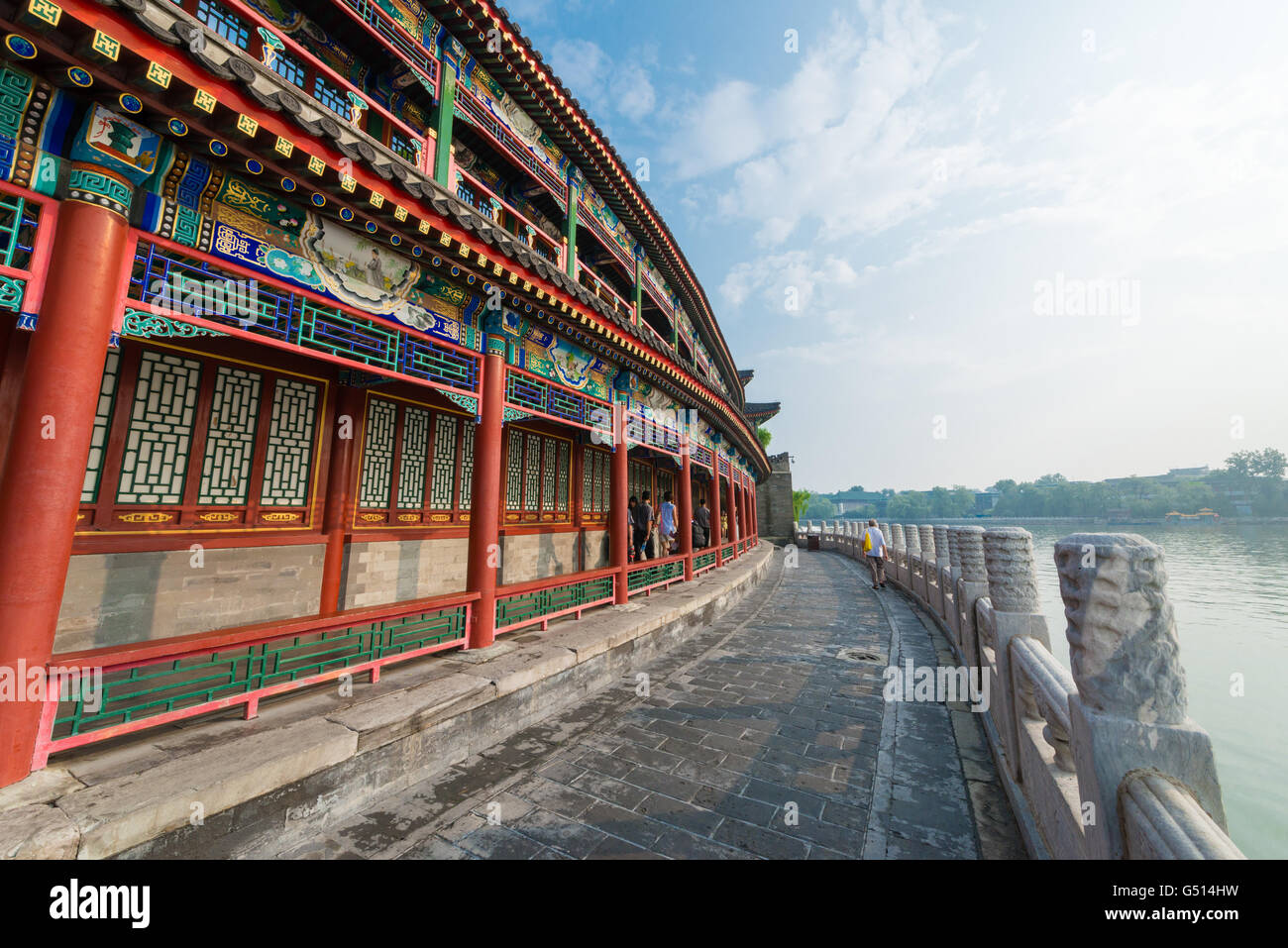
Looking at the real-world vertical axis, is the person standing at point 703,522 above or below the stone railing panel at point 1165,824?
above

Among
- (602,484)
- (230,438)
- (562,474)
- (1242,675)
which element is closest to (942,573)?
(1242,675)

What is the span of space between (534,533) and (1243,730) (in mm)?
9642

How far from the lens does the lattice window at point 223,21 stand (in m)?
4.36

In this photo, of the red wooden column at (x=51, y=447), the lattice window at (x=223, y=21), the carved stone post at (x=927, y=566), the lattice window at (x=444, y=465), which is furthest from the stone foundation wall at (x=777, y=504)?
the red wooden column at (x=51, y=447)

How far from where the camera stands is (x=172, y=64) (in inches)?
99.5

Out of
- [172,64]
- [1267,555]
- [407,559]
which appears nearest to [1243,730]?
[407,559]

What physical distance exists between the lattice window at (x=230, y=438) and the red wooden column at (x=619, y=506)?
4.25 metres

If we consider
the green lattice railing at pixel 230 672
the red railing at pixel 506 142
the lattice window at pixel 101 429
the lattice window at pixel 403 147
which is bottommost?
the green lattice railing at pixel 230 672

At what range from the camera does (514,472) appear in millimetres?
7859

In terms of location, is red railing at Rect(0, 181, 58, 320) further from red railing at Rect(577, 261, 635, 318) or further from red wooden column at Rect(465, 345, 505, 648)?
red railing at Rect(577, 261, 635, 318)

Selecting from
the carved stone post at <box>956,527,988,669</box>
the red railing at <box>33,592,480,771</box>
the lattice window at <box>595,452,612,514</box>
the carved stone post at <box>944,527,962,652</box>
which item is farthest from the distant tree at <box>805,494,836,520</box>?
the red railing at <box>33,592,480,771</box>

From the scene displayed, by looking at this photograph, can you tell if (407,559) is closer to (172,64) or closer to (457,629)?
(457,629)

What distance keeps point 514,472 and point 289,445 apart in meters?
3.26

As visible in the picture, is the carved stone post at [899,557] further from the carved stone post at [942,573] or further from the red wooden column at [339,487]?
the red wooden column at [339,487]
